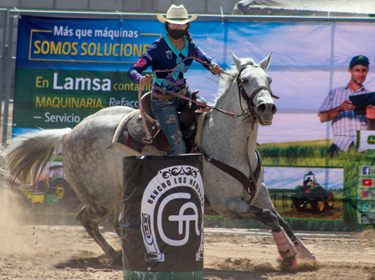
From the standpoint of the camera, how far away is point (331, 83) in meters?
6.73

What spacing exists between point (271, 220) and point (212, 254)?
1593 mm

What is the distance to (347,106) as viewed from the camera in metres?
6.67

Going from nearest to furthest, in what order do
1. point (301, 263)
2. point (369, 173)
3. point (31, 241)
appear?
1. point (301, 263)
2. point (31, 241)
3. point (369, 173)

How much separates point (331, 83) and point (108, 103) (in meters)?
3.59

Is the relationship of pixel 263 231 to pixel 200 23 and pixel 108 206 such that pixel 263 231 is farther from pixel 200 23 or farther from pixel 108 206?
pixel 200 23

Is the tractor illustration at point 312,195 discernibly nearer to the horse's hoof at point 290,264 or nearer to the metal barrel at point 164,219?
the horse's hoof at point 290,264

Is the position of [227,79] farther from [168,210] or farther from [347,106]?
[347,106]

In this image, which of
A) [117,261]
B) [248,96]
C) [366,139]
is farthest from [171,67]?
[366,139]

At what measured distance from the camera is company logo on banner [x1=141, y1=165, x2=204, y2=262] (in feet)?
9.96

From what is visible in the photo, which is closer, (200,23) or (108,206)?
(108,206)

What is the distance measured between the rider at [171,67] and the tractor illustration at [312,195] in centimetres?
298

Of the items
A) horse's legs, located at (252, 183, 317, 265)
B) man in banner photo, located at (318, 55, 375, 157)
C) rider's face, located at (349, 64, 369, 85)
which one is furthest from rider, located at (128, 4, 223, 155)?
rider's face, located at (349, 64, 369, 85)

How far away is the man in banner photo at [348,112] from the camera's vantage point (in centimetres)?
664

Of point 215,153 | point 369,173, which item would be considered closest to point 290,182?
point 369,173
